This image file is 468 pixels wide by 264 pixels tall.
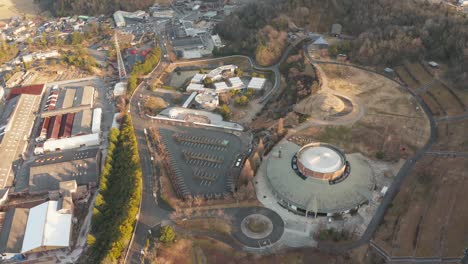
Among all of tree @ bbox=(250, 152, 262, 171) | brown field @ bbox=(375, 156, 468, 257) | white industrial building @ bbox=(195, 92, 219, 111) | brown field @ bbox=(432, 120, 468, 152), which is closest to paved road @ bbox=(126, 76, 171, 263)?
tree @ bbox=(250, 152, 262, 171)

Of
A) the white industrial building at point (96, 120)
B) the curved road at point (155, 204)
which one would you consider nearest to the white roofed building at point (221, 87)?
the curved road at point (155, 204)

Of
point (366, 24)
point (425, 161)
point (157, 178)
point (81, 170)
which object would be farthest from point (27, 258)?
point (366, 24)

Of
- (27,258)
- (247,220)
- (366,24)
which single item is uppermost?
(366,24)

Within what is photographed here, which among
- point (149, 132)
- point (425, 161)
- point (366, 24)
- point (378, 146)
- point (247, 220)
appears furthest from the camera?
point (366, 24)

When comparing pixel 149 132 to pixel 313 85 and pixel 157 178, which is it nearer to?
pixel 157 178

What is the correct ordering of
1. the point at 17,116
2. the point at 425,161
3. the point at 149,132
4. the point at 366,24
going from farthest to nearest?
the point at 366,24 → the point at 17,116 → the point at 149,132 → the point at 425,161

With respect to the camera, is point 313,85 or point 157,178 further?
point 313,85

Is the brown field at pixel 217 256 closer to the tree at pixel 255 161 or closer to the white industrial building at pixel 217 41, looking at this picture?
the tree at pixel 255 161

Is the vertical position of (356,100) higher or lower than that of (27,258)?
higher
